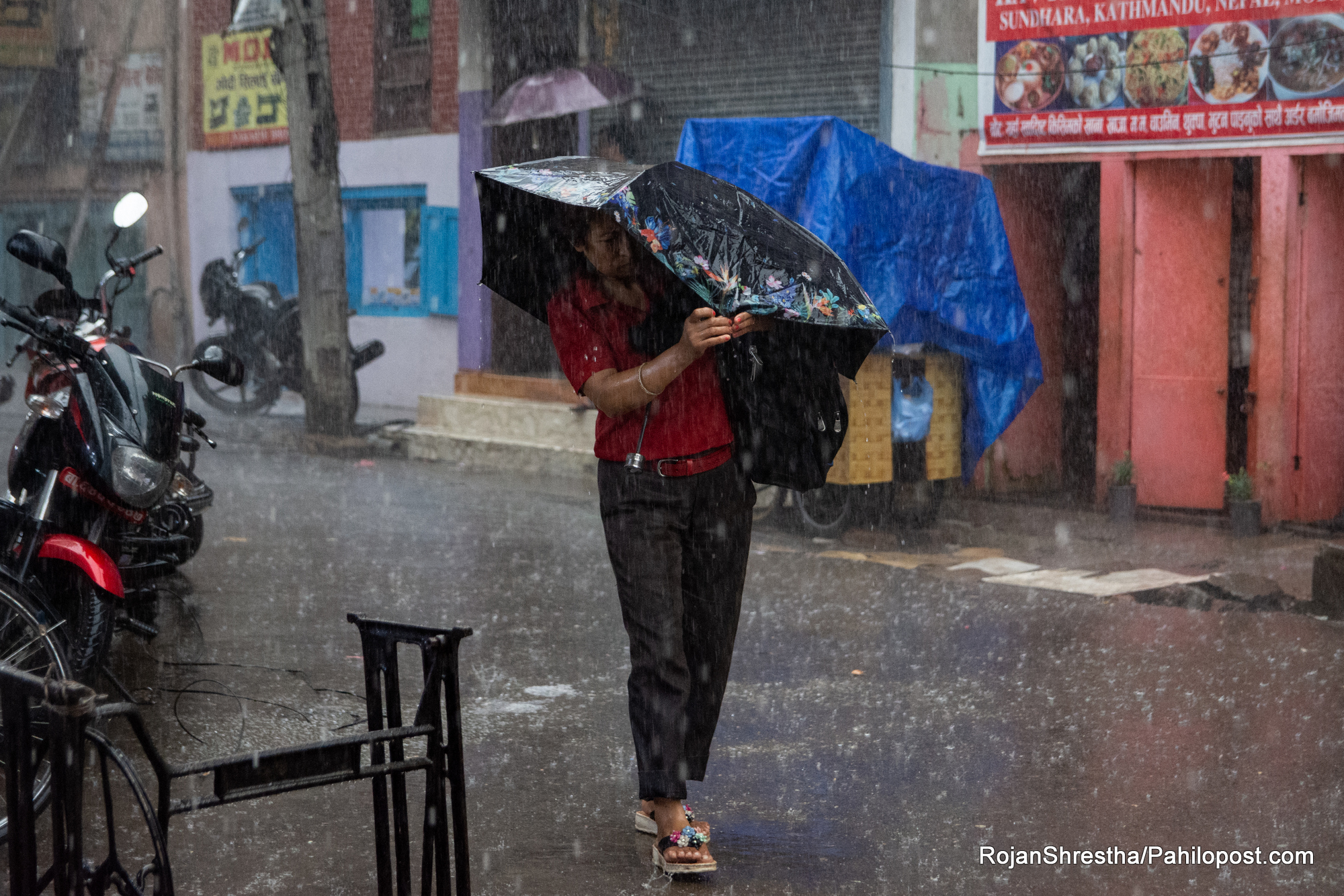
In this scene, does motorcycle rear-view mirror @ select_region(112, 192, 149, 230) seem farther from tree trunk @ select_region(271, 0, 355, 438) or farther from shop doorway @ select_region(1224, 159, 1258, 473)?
tree trunk @ select_region(271, 0, 355, 438)

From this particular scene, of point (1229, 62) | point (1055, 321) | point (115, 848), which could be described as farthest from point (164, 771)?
point (1055, 321)

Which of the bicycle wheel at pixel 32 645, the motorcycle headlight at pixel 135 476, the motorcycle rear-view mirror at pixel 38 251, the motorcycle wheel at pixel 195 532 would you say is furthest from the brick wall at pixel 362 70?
the bicycle wheel at pixel 32 645

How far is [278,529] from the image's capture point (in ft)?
30.9

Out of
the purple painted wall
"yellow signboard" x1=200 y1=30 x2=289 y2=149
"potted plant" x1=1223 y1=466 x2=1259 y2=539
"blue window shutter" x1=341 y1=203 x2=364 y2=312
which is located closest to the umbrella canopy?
"potted plant" x1=1223 y1=466 x2=1259 y2=539

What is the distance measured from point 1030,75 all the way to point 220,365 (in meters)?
7.32

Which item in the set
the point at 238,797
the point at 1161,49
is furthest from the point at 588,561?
the point at 238,797

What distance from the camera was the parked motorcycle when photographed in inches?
178

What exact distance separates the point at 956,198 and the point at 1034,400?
2576mm

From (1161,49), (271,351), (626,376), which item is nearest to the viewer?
(626,376)

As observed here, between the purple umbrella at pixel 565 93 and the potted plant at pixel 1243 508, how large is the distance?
682 cm

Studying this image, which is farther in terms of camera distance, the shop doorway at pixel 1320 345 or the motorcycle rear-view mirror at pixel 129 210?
the shop doorway at pixel 1320 345

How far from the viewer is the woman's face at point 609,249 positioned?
3869 millimetres

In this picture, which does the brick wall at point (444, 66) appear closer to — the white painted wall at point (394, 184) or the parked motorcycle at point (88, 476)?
the white painted wall at point (394, 184)

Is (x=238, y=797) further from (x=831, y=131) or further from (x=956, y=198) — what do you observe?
(x=956, y=198)
